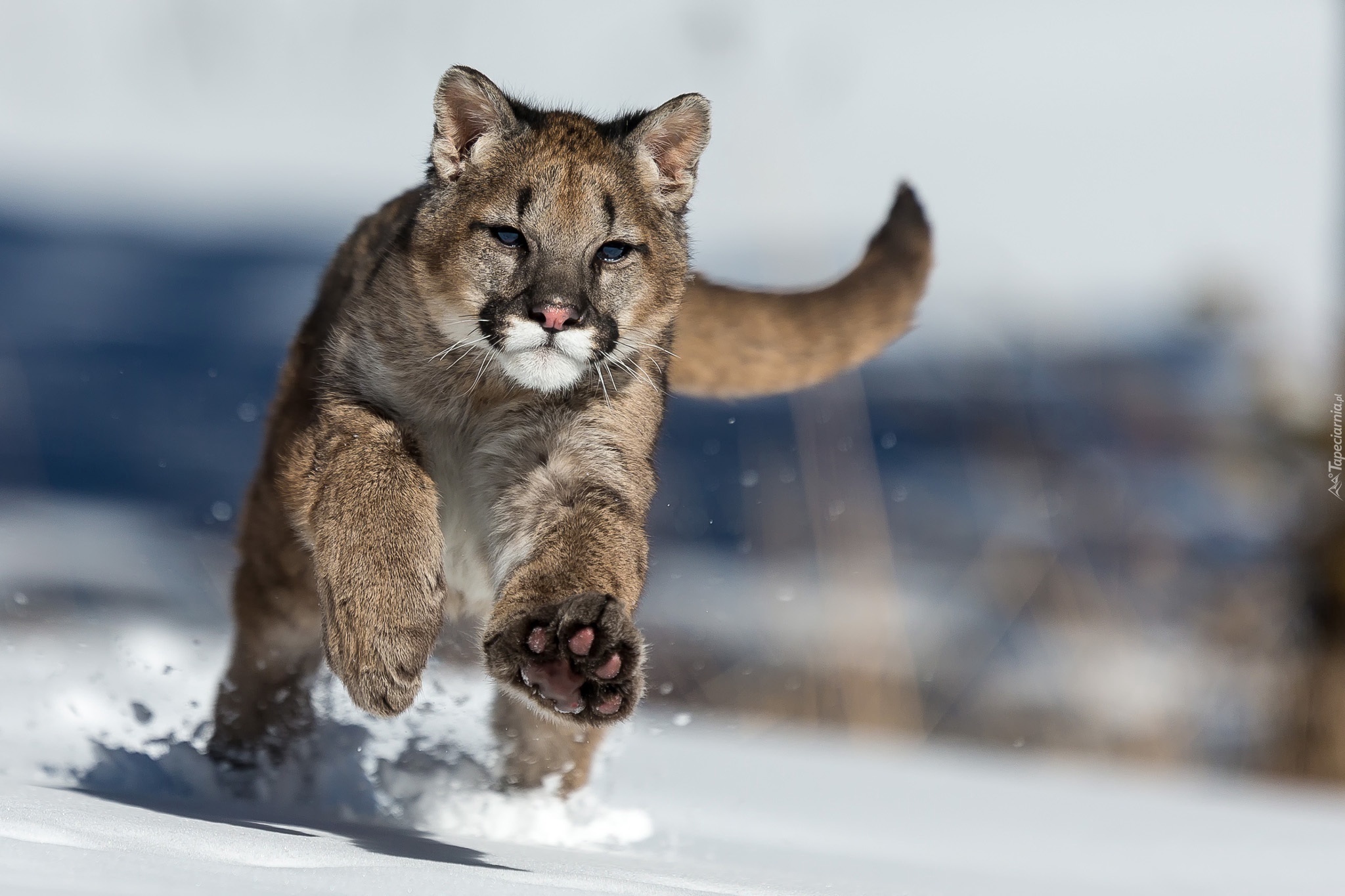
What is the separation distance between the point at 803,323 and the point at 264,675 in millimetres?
1967

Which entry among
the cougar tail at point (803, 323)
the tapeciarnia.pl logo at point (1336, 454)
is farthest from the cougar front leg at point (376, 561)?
the tapeciarnia.pl logo at point (1336, 454)

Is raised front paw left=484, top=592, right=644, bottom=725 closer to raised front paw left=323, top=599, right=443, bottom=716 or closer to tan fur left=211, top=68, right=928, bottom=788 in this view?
tan fur left=211, top=68, right=928, bottom=788

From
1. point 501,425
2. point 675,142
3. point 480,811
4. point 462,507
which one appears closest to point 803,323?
point 675,142

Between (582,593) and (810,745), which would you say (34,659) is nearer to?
(582,593)

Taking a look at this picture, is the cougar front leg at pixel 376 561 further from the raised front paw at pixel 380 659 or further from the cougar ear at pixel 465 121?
the cougar ear at pixel 465 121

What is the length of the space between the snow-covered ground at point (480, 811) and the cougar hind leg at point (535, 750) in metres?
0.06

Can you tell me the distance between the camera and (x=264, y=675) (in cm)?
428

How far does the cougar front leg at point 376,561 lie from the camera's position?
9.87ft

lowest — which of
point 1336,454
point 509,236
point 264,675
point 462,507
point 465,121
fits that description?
point 264,675

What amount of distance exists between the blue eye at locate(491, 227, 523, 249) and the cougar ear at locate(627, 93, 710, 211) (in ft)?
1.49

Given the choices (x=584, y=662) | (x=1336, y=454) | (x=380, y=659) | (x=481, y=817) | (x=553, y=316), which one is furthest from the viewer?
(x=1336, y=454)

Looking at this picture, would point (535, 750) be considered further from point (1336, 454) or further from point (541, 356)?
point (1336, 454)

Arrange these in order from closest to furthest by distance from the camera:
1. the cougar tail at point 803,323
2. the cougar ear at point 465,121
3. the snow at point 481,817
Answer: the snow at point 481,817 → the cougar ear at point 465,121 → the cougar tail at point 803,323

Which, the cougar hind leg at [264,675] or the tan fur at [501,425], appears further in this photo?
the cougar hind leg at [264,675]
